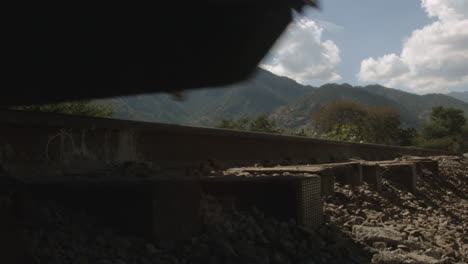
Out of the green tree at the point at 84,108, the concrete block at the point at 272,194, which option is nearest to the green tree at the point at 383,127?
the green tree at the point at 84,108

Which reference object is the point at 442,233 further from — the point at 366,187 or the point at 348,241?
the point at 348,241

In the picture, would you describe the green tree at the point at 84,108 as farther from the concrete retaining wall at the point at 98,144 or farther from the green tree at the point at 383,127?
the green tree at the point at 383,127

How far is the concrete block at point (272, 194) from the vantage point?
3.31 meters

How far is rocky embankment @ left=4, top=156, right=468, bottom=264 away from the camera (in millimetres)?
2381

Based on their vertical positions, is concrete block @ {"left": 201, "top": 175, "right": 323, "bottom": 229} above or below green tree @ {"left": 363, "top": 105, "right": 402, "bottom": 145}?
below

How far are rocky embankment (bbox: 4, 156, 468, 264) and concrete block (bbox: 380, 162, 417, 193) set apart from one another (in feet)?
6.22

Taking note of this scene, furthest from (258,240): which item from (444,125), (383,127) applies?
(444,125)

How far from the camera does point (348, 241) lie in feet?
11.3

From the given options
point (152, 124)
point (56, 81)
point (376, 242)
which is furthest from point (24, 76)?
point (376, 242)

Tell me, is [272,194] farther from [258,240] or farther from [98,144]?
[98,144]

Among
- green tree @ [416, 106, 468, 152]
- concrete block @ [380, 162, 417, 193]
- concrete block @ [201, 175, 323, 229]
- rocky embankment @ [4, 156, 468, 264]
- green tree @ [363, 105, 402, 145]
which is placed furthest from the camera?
green tree @ [416, 106, 468, 152]

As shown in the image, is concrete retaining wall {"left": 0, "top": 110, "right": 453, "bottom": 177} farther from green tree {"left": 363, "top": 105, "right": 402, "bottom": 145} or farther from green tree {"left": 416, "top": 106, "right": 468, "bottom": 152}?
green tree {"left": 416, "top": 106, "right": 468, "bottom": 152}

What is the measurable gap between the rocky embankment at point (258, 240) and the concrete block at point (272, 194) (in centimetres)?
10

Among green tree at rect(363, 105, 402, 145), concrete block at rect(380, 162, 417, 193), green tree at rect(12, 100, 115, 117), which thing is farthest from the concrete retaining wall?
green tree at rect(363, 105, 402, 145)
